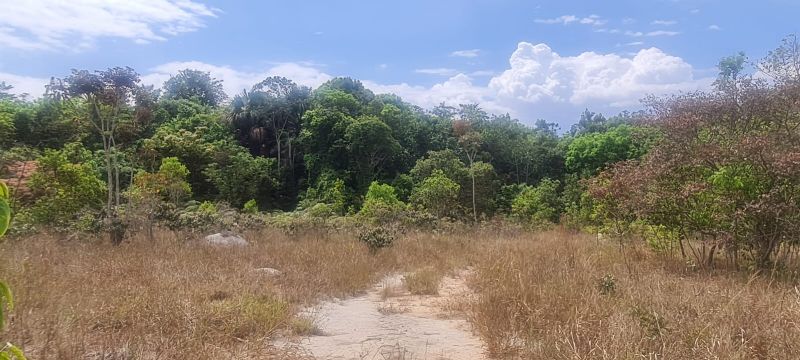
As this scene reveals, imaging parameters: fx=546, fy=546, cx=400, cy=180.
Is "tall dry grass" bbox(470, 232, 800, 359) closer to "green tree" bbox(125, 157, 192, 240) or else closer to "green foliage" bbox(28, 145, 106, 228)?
"green tree" bbox(125, 157, 192, 240)

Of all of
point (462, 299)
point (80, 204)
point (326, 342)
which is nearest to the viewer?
point (326, 342)

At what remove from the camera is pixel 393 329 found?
18.9ft

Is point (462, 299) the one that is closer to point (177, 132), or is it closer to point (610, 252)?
point (610, 252)

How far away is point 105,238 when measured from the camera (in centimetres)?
1098

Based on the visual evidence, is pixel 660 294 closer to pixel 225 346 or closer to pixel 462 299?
pixel 462 299

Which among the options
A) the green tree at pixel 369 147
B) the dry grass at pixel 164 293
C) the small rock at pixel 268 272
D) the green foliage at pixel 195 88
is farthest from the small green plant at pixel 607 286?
the green foliage at pixel 195 88

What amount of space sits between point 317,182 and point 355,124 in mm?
4543

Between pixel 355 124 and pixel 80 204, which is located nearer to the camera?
pixel 80 204

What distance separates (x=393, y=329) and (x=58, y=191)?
38.9 feet

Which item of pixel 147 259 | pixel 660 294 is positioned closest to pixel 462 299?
pixel 660 294

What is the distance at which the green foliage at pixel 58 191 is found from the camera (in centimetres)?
1336

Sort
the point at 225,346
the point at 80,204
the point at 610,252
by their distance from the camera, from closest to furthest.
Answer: the point at 225,346 < the point at 610,252 < the point at 80,204

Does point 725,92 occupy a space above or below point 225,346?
above

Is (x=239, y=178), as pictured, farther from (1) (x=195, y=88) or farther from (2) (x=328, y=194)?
(1) (x=195, y=88)
